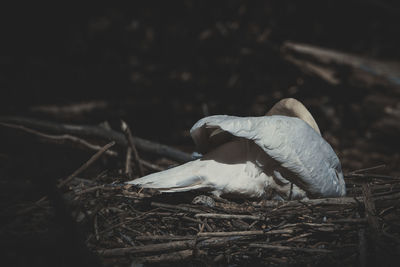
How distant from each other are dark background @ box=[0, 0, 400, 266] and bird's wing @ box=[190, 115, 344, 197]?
123 inches

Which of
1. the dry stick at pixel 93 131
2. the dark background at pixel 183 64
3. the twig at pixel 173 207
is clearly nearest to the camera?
the twig at pixel 173 207

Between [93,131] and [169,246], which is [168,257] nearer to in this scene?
[169,246]

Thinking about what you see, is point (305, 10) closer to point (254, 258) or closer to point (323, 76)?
point (323, 76)

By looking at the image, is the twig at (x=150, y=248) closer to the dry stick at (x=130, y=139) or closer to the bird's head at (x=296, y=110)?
the dry stick at (x=130, y=139)

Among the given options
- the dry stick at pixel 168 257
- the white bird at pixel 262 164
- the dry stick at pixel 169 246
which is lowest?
the dry stick at pixel 168 257

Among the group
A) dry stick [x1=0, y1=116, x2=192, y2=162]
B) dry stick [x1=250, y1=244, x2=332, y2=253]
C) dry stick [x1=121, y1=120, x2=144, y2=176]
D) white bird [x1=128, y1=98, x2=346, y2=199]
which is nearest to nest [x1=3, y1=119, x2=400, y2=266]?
dry stick [x1=250, y1=244, x2=332, y2=253]

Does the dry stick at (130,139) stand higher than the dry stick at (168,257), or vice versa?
the dry stick at (130,139)

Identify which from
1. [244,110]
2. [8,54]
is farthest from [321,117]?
[8,54]

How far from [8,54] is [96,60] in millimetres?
1187

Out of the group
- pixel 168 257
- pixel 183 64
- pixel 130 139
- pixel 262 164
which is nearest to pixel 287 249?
pixel 262 164

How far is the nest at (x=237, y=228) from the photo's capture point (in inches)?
75.7

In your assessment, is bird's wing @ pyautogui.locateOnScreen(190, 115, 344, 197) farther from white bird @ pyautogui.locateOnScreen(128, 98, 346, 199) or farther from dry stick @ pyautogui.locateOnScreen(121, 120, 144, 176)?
dry stick @ pyautogui.locateOnScreen(121, 120, 144, 176)

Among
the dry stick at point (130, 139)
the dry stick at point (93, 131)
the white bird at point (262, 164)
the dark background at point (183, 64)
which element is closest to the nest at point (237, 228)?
the white bird at point (262, 164)

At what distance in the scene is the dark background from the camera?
5.33 meters
